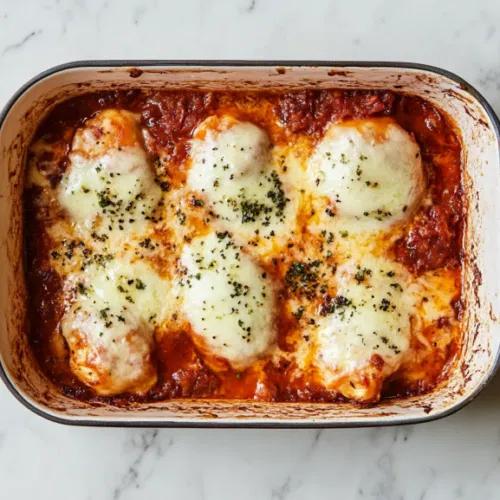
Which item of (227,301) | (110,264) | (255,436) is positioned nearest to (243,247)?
(227,301)

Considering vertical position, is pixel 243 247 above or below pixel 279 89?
below

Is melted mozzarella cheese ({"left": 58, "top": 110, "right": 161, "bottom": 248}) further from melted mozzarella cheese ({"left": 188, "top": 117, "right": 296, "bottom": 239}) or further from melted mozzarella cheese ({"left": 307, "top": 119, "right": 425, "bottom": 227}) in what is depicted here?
melted mozzarella cheese ({"left": 307, "top": 119, "right": 425, "bottom": 227})

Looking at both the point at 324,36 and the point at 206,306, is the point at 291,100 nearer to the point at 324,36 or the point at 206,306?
the point at 324,36

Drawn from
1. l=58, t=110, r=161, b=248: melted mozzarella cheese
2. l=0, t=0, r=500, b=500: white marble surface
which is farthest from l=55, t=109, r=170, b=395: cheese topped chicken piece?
l=0, t=0, r=500, b=500: white marble surface

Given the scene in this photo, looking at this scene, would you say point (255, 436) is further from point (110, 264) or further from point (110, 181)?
point (110, 181)

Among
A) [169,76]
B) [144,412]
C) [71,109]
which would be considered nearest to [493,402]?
[144,412]

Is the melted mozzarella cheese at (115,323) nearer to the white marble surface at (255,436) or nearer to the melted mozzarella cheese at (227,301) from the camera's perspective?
the melted mozzarella cheese at (227,301)

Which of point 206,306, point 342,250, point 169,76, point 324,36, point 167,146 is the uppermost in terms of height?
point 324,36
